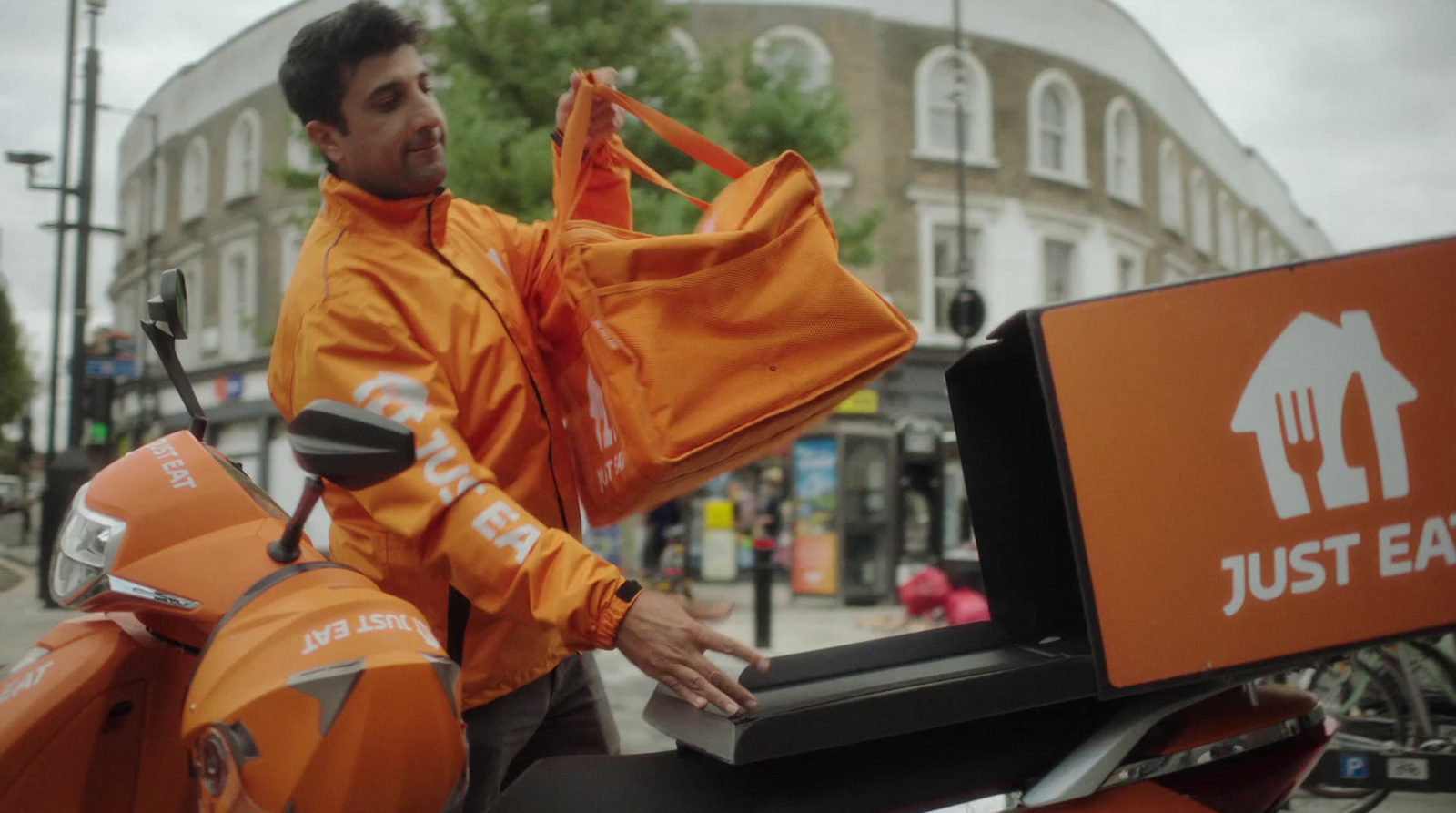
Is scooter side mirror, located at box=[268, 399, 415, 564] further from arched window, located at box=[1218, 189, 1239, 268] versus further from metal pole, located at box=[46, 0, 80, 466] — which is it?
arched window, located at box=[1218, 189, 1239, 268]

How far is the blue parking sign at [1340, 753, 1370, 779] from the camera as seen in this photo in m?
3.07

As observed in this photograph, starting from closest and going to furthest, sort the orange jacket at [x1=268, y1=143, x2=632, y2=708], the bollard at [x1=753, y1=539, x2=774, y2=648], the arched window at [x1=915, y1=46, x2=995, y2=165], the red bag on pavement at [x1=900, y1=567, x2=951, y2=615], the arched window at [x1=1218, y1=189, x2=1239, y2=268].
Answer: the orange jacket at [x1=268, y1=143, x2=632, y2=708] → the bollard at [x1=753, y1=539, x2=774, y2=648] → the red bag on pavement at [x1=900, y1=567, x2=951, y2=615] → the arched window at [x1=915, y1=46, x2=995, y2=165] → the arched window at [x1=1218, y1=189, x2=1239, y2=268]

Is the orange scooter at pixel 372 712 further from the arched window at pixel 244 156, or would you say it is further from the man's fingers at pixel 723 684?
the arched window at pixel 244 156

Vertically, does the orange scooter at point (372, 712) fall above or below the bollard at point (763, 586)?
above

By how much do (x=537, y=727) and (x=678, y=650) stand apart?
55 centimetres

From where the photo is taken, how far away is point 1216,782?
167cm

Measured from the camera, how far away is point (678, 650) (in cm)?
144

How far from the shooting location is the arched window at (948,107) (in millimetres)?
20594

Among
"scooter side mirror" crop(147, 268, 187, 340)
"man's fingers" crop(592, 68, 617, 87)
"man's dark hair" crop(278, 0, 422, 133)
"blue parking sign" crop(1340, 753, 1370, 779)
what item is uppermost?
"man's fingers" crop(592, 68, 617, 87)

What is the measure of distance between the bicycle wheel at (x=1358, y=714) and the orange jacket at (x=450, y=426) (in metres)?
2.69

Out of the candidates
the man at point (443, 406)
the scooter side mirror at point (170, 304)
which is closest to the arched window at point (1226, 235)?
the man at point (443, 406)

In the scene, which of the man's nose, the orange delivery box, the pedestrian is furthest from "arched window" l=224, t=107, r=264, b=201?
the orange delivery box

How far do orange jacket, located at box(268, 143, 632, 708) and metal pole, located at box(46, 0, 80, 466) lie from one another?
12967mm

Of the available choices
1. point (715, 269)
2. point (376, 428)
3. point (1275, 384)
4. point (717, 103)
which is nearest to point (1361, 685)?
point (1275, 384)
